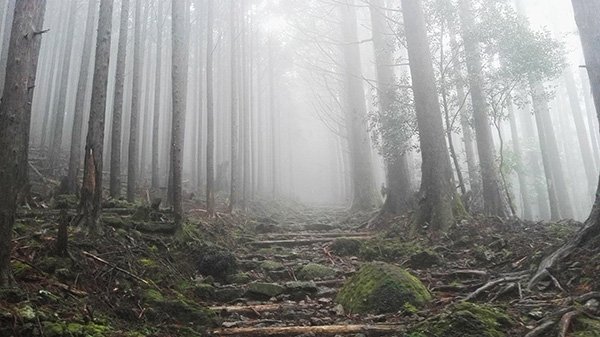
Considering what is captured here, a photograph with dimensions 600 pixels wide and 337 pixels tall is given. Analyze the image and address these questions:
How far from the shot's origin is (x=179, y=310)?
437 centimetres

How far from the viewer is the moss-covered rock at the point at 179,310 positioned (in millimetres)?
4293

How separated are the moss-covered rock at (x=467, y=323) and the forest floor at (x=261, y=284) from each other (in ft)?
0.04

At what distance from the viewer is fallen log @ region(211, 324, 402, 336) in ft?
12.9

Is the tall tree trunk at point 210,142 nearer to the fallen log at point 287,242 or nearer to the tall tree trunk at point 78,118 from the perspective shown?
the fallen log at point 287,242

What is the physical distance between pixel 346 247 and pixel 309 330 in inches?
162

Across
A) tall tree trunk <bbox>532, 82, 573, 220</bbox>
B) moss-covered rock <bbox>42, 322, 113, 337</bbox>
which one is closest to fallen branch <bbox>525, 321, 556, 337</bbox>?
moss-covered rock <bbox>42, 322, 113, 337</bbox>

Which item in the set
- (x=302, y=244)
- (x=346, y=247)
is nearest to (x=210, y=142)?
(x=302, y=244)

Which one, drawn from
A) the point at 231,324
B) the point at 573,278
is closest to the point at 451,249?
the point at 573,278

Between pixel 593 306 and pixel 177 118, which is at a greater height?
pixel 177 118

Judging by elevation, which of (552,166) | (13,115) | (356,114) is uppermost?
(356,114)

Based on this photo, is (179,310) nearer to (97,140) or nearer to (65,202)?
(97,140)

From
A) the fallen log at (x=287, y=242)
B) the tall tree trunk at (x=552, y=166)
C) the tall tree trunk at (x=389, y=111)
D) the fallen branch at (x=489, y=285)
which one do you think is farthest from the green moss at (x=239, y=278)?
the tall tree trunk at (x=552, y=166)

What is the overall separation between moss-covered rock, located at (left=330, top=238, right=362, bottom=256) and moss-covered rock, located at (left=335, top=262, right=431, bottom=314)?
297 centimetres

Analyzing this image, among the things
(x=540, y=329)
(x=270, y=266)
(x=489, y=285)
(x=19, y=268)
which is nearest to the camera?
(x=540, y=329)
